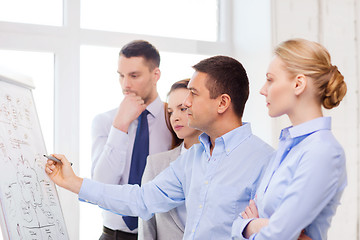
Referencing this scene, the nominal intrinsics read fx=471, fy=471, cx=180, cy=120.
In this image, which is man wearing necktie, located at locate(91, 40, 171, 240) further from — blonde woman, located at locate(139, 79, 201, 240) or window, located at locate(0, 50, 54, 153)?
window, located at locate(0, 50, 54, 153)

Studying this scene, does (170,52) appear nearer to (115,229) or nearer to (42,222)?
(115,229)

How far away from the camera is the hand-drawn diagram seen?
1681mm

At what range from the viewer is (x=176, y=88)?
2461 millimetres

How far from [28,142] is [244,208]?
933 millimetres

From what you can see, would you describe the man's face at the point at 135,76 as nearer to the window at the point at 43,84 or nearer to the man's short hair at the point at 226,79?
the window at the point at 43,84

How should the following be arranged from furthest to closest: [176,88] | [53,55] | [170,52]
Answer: [170,52] → [53,55] → [176,88]

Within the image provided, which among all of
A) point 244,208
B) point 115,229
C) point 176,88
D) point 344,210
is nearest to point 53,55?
point 176,88

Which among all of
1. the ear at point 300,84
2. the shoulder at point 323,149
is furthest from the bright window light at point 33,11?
the shoulder at point 323,149

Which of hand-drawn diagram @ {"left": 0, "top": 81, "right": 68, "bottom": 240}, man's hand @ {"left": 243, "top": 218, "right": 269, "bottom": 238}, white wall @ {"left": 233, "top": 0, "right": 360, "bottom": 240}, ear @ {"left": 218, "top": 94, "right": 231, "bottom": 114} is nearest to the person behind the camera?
man's hand @ {"left": 243, "top": 218, "right": 269, "bottom": 238}

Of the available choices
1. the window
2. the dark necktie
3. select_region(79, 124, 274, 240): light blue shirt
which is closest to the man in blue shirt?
select_region(79, 124, 274, 240): light blue shirt

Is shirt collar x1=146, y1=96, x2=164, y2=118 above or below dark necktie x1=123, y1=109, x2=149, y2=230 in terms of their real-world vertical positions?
above

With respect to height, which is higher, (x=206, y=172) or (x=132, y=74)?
(x=132, y=74)

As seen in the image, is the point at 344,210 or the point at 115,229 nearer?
the point at 115,229

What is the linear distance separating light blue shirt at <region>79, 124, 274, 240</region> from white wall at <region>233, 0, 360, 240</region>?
142cm
